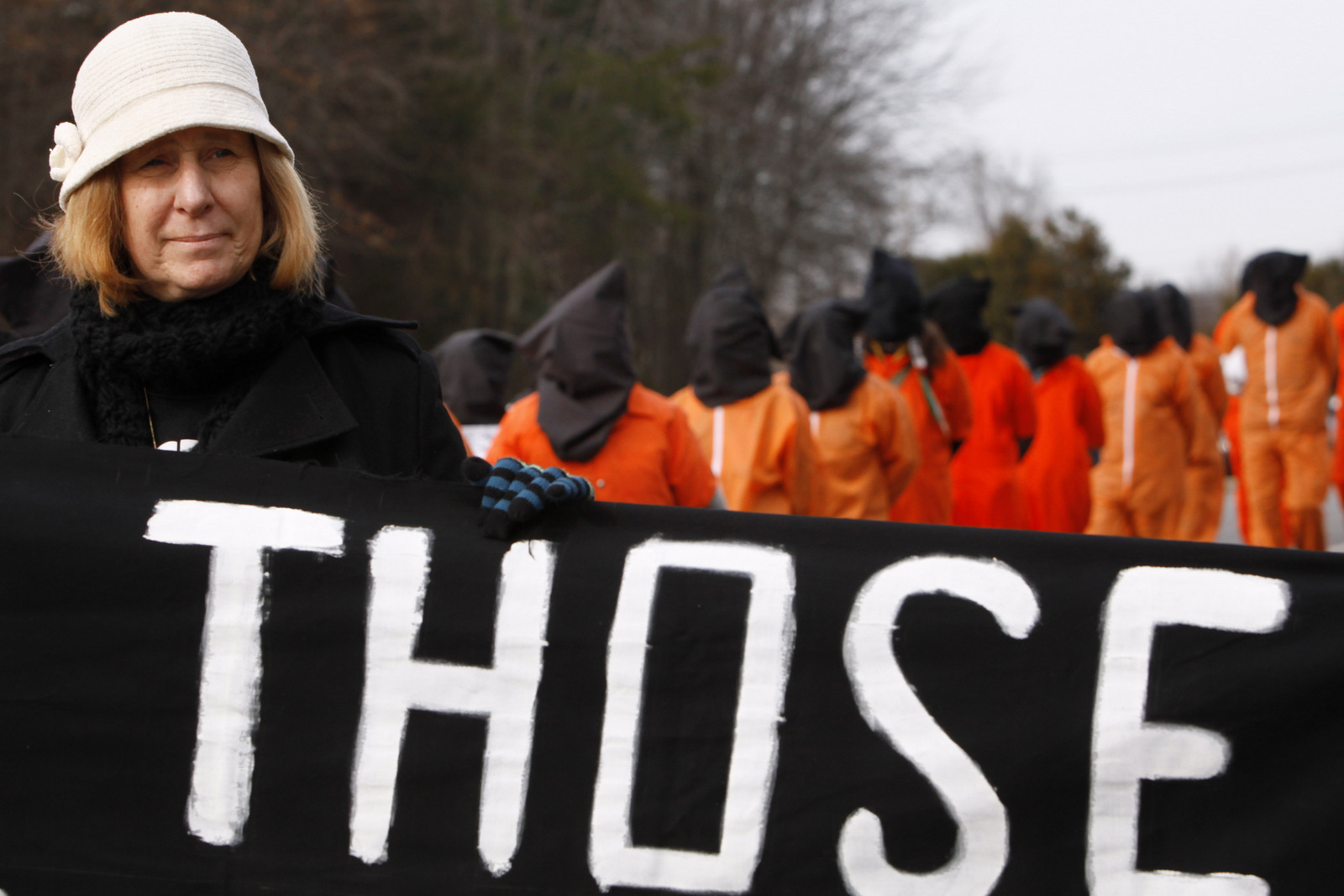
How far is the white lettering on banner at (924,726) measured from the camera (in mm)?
2344

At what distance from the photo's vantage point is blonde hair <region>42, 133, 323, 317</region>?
2225mm

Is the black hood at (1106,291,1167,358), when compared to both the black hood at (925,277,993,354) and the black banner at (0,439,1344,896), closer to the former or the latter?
the black hood at (925,277,993,354)

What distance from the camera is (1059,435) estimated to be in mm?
9125

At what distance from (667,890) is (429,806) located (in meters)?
0.43

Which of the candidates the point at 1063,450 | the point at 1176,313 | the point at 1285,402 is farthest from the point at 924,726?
the point at 1176,313

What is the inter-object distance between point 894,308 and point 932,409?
611mm

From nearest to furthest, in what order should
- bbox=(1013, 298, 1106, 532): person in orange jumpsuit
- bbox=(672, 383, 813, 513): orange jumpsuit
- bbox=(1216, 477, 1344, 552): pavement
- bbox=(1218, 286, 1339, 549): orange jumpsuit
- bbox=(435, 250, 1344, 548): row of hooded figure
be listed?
bbox=(435, 250, 1344, 548): row of hooded figure < bbox=(672, 383, 813, 513): orange jumpsuit < bbox=(1013, 298, 1106, 532): person in orange jumpsuit < bbox=(1218, 286, 1339, 549): orange jumpsuit < bbox=(1216, 477, 1344, 552): pavement

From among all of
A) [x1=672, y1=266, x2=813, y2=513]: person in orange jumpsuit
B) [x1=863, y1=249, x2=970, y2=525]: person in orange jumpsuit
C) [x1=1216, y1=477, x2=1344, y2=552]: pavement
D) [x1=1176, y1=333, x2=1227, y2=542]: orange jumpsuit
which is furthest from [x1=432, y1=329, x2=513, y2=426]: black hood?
[x1=1216, y1=477, x2=1344, y2=552]: pavement

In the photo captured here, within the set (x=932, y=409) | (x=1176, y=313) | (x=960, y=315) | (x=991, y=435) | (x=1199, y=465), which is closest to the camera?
(x=932, y=409)

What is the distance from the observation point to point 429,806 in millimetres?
2352

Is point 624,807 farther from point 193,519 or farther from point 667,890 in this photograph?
point 193,519

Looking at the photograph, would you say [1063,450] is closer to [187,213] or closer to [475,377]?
[475,377]

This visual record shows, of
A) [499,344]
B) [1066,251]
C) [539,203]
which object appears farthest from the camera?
[1066,251]

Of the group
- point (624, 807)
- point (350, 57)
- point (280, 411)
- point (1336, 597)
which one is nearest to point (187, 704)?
point (280, 411)
